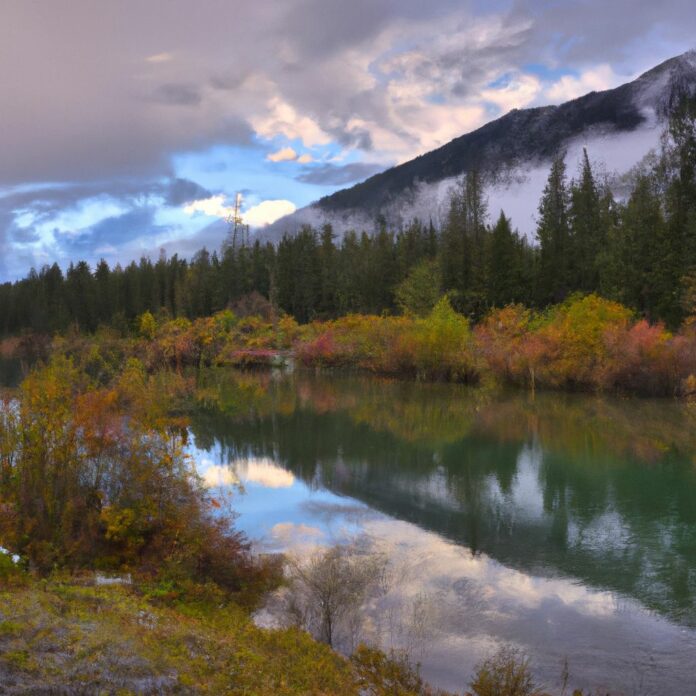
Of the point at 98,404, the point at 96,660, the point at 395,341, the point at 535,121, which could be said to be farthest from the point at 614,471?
the point at 535,121

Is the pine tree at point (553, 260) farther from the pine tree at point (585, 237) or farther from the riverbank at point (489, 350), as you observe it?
the riverbank at point (489, 350)

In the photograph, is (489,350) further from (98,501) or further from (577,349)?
(98,501)

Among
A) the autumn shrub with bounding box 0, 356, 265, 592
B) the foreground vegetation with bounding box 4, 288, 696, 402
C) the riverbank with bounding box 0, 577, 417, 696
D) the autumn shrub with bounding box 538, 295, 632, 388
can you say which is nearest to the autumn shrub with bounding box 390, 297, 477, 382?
the foreground vegetation with bounding box 4, 288, 696, 402

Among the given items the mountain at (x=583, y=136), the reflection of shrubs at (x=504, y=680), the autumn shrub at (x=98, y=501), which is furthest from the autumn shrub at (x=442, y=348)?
the mountain at (x=583, y=136)

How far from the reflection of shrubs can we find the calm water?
255 millimetres

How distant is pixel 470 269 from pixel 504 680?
205ft

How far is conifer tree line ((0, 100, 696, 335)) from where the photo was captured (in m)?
48.2

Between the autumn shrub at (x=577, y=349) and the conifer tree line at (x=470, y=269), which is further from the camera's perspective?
the conifer tree line at (x=470, y=269)

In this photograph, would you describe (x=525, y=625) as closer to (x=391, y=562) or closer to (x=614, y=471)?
(x=391, y=562)

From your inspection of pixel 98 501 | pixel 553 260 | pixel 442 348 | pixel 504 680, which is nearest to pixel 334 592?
pixel 504 680

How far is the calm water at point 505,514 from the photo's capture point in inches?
342

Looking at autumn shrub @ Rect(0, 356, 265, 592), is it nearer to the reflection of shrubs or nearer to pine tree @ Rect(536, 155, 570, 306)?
the reflection of shrubs

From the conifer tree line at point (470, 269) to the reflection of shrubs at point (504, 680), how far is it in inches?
1304

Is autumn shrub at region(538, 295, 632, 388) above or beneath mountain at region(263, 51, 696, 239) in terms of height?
beneath
